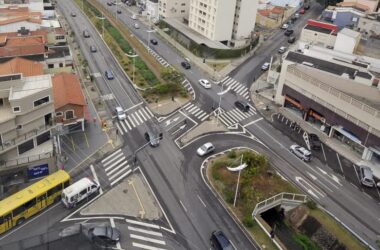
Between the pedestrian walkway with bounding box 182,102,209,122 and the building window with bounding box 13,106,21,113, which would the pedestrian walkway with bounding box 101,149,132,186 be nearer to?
the building window with bounding box 13,106,21,113

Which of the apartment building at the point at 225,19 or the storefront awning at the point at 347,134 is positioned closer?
the storefront awning at the point at 347,134

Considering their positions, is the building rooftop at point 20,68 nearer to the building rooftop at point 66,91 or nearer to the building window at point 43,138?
the building rooftop at point 66,91

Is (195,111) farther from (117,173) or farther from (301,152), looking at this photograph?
(117,173)

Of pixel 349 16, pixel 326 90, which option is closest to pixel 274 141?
pixel 326 90

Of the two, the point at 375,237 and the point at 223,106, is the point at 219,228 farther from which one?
the point at 223,106

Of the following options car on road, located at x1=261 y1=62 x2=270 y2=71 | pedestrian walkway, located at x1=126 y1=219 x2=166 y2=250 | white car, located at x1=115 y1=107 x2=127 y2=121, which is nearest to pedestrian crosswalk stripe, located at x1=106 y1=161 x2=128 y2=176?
pedestrian walkway, located at x1=126 y1=219 x2=166 y2=250

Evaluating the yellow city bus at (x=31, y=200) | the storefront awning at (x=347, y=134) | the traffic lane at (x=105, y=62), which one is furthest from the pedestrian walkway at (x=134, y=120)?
the storefront awning at (x=347, y=134)
